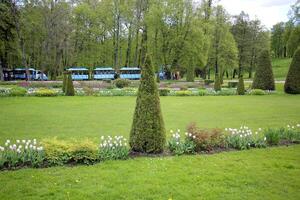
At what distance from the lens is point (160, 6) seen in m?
46.2

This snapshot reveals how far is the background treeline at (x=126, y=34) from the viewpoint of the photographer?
44.5 metres

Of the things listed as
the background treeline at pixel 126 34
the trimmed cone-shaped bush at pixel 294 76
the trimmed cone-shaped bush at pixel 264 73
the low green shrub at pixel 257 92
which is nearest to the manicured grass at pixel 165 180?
the low green shrub at pixel 257 92

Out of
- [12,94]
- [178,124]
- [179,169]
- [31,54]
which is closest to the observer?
[179,169]

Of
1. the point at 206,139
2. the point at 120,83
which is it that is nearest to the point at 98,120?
the point at 206,139

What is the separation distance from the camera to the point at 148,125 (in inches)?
316

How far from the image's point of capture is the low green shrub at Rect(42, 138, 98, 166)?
727 cm

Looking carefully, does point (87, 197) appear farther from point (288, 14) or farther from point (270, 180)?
point (288, 14)

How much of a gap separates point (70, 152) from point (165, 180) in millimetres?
2340

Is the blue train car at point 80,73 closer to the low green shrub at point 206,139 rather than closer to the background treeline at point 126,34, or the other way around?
the background treeline at point 126,34

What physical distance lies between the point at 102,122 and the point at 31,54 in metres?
46.3

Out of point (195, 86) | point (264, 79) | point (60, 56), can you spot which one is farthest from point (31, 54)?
point (264, 79)

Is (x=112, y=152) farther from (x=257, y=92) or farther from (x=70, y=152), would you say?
(x=257, y=92)

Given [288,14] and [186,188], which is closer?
[186,188]

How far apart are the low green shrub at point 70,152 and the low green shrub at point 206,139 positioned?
104 inches
